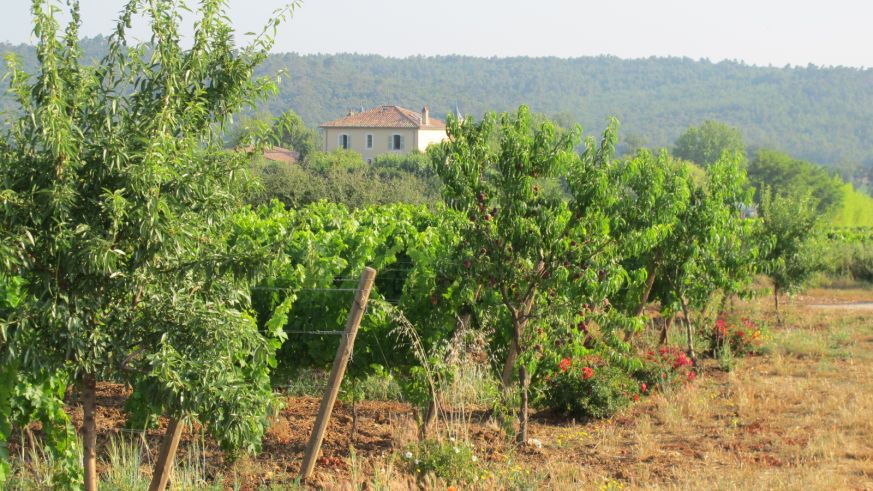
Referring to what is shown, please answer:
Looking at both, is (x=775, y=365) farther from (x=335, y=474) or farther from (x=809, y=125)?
(x=809, y=125)

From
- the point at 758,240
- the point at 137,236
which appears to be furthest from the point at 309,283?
the point at 758,240

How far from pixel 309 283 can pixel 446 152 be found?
1927mm

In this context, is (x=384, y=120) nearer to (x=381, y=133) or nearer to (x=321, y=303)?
(x=381, y=133)

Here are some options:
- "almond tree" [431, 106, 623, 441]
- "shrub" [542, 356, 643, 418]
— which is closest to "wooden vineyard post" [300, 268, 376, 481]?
"almond tree" [431, 106, 623, 441]

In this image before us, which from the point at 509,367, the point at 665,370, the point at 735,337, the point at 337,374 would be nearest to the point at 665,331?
the point at 735,337

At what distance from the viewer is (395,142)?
91.1 m

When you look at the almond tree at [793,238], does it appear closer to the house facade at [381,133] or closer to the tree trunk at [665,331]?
the tree trunk at [665,331]

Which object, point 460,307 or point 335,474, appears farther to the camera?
point 460,307

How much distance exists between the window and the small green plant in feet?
275

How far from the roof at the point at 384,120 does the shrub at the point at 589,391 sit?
3124 inches

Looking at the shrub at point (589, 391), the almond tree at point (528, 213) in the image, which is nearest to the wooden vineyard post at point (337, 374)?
the almond tree at point (528, 213)

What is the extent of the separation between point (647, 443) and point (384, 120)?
84.2 meters

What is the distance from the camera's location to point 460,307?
9.04 metres

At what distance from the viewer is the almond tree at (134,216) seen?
4543 millimetres
